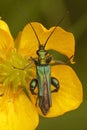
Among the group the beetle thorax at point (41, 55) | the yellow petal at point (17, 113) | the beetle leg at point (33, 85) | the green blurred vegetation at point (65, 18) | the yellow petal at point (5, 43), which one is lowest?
the yellow petal at point (17, 113)

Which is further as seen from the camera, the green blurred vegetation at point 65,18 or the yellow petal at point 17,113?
the green blurred vegetation at point 65,18

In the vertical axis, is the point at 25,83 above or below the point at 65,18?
below

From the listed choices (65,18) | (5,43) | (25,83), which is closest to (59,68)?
(25,83)

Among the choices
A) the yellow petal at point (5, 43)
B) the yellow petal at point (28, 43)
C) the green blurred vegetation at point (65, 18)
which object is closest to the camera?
the yellow petal at point (5, 43)

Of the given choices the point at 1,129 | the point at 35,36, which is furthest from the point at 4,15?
the point at 1,129

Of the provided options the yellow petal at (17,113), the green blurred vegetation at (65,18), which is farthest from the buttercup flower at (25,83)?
the green blurred vegetation at (65,18)

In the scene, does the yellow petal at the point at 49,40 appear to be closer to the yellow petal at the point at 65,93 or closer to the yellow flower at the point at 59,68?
the yellow flower at the point at 59,68

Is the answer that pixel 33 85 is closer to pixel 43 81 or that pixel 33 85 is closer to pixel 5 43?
pixel 43 81
